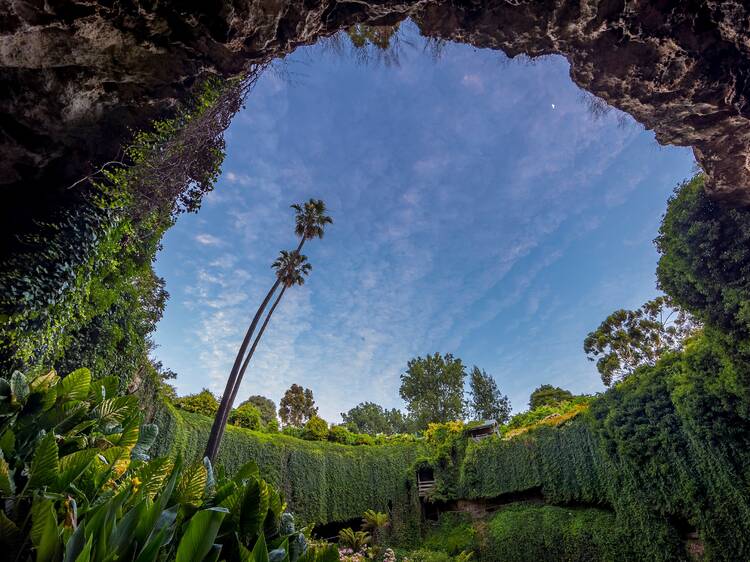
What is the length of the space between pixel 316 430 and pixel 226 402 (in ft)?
27.2

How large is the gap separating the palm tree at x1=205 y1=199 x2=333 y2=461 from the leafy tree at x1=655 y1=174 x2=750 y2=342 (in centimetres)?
1368

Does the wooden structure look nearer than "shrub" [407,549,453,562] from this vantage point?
No

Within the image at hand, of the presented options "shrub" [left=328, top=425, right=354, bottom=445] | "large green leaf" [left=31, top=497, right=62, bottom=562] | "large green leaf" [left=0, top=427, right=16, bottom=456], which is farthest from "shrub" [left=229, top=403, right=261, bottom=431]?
"large green leaf" [left=31, top=497, right=62, bottom=562]

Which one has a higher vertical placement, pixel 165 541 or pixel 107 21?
pixel 107 21

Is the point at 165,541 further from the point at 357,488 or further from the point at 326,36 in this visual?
the point at 357,488

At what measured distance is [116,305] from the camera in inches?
320

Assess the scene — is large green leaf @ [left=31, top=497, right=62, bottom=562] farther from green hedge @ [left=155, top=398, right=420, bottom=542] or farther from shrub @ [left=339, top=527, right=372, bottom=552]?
shrub @ [left=339, top=527, right=372, bottom=552]

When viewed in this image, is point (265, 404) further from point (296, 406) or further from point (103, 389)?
point (103, 389)

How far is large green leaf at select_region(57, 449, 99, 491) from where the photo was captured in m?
1.81

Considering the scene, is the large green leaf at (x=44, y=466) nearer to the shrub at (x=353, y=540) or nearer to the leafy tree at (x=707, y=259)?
the leafy tree at (x=707, y=259)

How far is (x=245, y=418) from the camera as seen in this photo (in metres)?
18.2

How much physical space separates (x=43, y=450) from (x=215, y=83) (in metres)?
6.95

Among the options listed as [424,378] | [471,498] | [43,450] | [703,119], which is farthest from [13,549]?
[424,378]

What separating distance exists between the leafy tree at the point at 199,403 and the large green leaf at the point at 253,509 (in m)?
16.4
